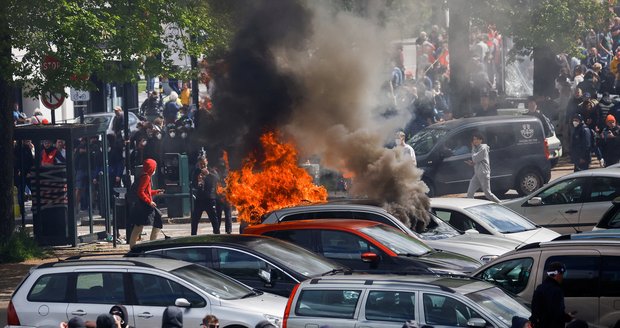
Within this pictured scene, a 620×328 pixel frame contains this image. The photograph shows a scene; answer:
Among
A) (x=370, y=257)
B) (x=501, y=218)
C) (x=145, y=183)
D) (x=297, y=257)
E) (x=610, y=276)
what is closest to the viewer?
(x=610, y=276)

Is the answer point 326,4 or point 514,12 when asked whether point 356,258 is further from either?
point 514,12

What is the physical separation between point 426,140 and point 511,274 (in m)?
12.7

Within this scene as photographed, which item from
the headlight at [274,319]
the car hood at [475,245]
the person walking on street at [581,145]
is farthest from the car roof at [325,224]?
the person walking on street at [581,145]

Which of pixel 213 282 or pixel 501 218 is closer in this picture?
pixel 213 282

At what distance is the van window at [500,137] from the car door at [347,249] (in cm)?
1082

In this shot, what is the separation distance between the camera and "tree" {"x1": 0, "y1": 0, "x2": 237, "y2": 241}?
63.3 feet

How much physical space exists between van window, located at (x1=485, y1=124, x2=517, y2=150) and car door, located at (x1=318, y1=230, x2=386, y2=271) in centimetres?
1082

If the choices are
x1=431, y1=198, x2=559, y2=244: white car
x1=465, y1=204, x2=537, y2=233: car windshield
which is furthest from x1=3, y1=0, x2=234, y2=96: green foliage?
x1=465, y1=204, x2=537, y2=233: car windshield

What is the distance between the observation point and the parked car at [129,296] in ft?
39.8

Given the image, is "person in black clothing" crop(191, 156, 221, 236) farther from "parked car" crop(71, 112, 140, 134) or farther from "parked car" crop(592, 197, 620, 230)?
"parked car" crop(71, 112, 140, 134)

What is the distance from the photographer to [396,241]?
15.0m

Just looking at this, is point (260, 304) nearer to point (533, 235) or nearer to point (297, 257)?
point (297, 257)

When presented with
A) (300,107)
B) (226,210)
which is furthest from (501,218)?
(226,210)

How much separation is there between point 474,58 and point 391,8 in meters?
7.96
